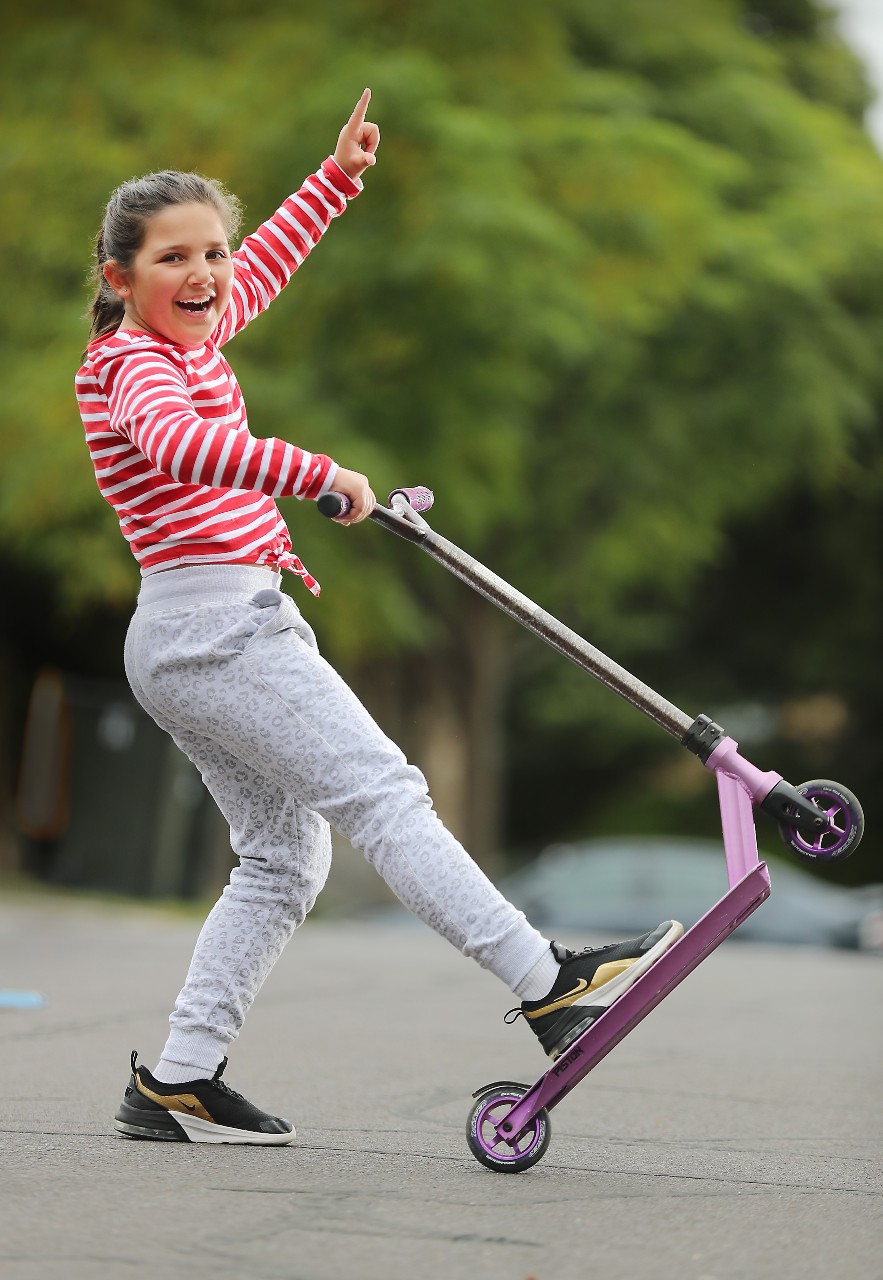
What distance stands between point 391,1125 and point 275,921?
2.03 ft

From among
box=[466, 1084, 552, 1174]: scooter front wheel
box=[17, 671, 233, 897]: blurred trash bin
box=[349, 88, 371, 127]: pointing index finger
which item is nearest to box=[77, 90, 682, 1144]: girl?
box=[466, 1084, 552, 1174]: scooter front wheel

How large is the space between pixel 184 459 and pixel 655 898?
1144 cm

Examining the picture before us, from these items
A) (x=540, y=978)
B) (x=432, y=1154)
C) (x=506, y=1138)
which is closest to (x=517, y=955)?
(x=540, y=978)

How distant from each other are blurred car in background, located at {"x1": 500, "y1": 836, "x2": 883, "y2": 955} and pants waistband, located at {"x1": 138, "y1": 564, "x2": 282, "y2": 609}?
34.7 ft

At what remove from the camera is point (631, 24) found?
52.4 feet

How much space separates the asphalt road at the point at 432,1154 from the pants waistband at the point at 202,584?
1002mm

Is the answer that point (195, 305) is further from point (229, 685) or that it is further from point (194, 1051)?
point (194, 1051)

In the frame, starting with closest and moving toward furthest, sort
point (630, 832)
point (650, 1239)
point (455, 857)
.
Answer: point (650, 1239) < point (455, 857) < point (630, 832)

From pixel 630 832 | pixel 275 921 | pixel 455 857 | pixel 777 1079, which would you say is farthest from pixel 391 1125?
pixel 630 832

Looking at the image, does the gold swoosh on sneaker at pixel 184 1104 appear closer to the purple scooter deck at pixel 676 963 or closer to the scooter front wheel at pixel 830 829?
the purple scooter deck at pixel 676 963

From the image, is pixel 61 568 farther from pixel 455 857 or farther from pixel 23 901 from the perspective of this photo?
pixel 455 857

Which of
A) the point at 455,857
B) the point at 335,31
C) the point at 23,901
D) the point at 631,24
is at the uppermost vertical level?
the point at 631,24

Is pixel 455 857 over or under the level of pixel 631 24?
under

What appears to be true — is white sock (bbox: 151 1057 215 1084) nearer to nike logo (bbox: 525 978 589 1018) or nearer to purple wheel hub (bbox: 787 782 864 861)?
nike logo (bbox: 525 978 589 1018)
